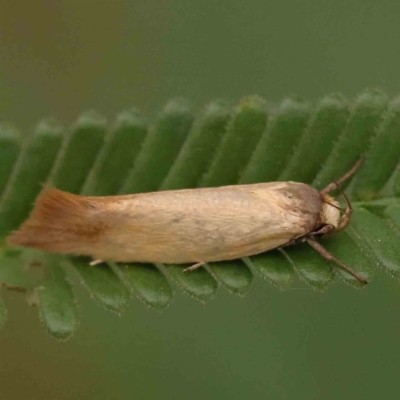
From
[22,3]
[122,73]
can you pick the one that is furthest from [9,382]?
[22,3]

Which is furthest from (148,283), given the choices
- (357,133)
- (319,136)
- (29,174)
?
(357,133)

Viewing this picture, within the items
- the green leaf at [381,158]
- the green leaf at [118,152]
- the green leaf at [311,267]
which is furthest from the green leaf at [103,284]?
the green leaf at [381,158]

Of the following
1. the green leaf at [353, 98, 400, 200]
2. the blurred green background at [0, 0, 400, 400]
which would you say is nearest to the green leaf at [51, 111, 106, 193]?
the green leaf at [353, 98, 400, 200]

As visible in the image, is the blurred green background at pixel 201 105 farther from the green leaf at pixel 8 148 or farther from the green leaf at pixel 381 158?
the green leaf at pixel 8 148

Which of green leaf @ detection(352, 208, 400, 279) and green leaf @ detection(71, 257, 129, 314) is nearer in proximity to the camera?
green leaf @ detection(71, 257, 129, 314)

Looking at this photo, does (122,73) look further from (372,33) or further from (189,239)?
(189,239)

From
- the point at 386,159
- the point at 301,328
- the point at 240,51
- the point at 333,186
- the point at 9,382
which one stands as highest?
the point at 386,159

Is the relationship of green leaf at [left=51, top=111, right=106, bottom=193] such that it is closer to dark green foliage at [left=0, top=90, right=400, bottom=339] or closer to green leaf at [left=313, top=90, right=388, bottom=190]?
dark green foliage at [left=0, top=90, right=400, bottom=339]
